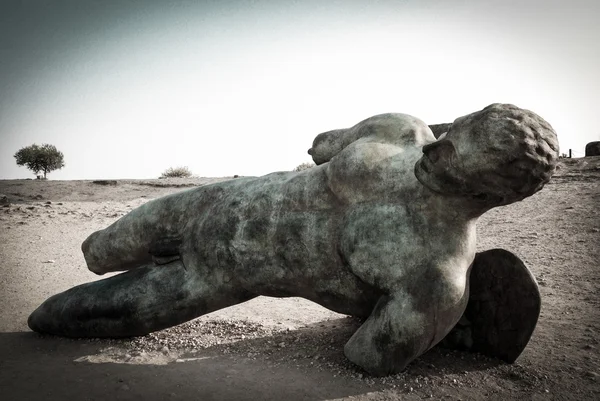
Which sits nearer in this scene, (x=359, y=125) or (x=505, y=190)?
(x=505, y=190)

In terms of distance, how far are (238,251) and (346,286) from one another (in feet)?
2.44

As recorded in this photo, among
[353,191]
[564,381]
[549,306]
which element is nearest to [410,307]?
[353,191]

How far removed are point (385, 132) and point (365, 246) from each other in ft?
2.68

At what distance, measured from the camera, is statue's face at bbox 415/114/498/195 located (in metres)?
2.17

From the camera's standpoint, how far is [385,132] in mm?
2840

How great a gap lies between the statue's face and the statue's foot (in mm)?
686

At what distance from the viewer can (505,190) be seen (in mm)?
2211

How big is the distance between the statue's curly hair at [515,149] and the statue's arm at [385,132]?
0.58m

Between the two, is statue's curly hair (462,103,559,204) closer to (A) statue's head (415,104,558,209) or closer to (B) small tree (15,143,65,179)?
(A) statue's head (415,104,558,209)

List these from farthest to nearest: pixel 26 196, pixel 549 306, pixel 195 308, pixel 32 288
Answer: pixel 26 196 → pixel 32 288 → pixel 549 306 → pixel 195 308

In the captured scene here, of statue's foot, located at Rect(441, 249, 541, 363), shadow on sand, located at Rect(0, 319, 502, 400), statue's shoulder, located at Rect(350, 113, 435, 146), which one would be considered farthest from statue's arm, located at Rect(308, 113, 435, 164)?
shadow on sand, located at Rect(0, 319, 502, 400)

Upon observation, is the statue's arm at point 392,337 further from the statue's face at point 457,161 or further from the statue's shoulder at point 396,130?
the statue's shoulder at point 396,130

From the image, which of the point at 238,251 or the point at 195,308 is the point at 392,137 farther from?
the point at 195,308

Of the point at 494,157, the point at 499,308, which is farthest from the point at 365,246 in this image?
the point at 499,308
